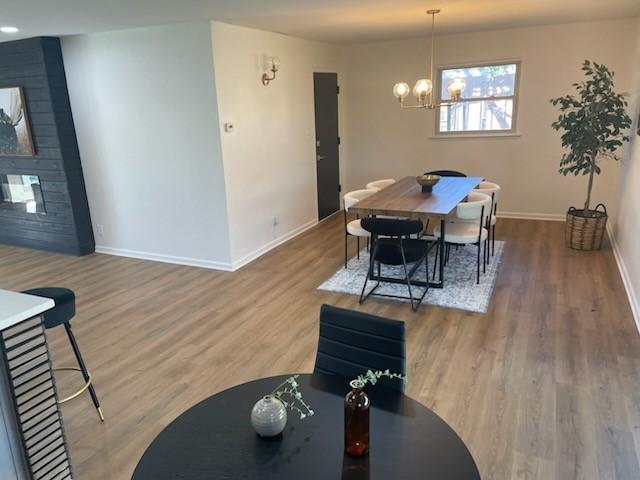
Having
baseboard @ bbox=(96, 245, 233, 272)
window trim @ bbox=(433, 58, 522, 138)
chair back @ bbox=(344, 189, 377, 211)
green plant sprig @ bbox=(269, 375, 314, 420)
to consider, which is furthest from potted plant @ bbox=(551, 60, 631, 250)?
green plant sprig @ bbox=(269, 375, 314, 420)

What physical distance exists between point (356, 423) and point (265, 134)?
432cm

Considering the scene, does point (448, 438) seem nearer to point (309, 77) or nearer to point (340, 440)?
point (340, 440)

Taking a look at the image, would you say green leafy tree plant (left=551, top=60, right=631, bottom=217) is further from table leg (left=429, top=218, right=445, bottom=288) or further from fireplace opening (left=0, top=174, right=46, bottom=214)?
fireplace opening (left=0, top=174, right=46, bottom=214)

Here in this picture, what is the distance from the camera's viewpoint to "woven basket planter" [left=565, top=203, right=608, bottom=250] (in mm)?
4914

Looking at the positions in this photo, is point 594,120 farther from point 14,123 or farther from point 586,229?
point 14,123

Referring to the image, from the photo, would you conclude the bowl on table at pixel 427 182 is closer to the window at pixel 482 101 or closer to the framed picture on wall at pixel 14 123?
the window at pixel 482 101

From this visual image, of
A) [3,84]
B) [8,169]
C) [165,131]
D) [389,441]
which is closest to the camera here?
[389,441]

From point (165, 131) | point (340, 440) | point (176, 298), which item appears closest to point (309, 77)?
point (165, 131)

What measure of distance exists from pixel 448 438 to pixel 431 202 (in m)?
3.02

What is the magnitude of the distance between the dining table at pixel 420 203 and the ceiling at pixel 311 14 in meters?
1.62

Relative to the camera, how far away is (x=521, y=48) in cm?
585

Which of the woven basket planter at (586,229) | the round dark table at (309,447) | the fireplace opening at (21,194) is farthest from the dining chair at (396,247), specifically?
the fireplace opening at (21,194)

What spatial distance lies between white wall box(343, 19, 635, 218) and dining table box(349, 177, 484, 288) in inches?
62.0

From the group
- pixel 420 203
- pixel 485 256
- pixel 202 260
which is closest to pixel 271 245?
pixel 202 260
